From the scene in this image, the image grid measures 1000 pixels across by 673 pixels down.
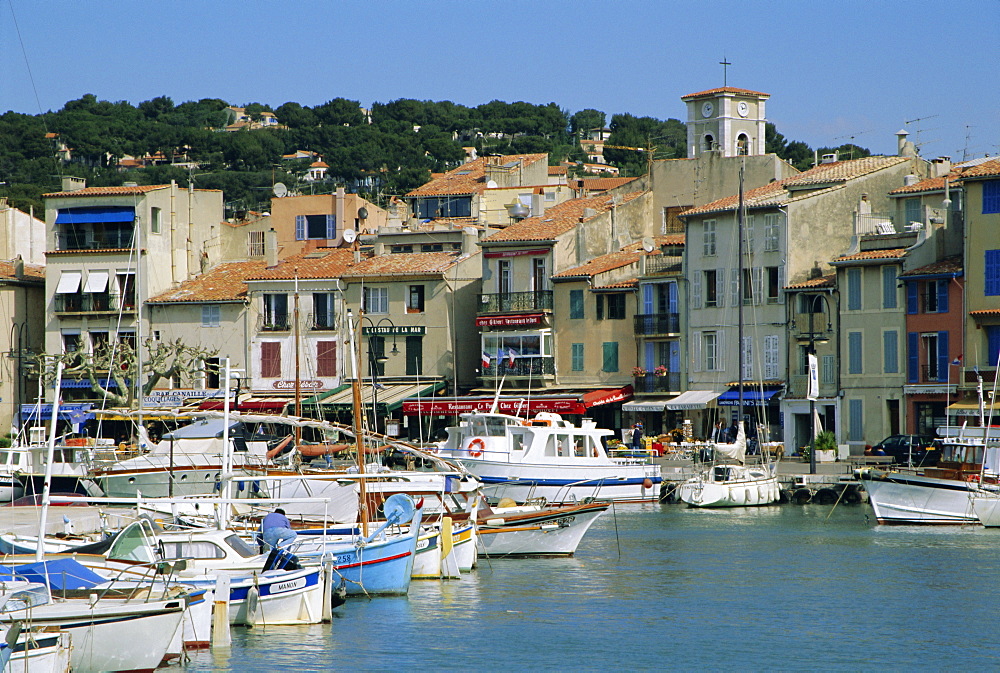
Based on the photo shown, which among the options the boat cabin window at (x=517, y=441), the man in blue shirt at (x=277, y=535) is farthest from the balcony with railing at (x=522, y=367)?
the man in blue shirt at (x=277, y=535)

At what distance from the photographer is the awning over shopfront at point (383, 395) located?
6888cm

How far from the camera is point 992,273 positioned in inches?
2276

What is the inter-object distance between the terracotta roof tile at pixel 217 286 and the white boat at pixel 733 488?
29.6m

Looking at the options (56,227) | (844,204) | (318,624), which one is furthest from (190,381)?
(318,624)

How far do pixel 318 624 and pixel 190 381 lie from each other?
157ft

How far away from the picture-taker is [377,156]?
161 meters

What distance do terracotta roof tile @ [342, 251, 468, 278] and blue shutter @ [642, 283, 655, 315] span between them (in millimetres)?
9663

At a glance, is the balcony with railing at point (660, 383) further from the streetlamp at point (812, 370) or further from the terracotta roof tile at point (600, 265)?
the streetlamp at point (812, 370)

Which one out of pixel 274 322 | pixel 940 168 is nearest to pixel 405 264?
pixel 274 322

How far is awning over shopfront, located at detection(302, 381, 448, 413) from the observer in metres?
68.9

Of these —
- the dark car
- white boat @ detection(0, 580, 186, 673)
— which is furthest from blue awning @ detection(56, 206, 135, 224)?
white boat @ detection(0, 580, 186, 673)

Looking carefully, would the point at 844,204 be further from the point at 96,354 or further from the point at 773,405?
the point at 96,354

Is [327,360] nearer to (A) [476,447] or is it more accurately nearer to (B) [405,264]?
(B) [405,264]

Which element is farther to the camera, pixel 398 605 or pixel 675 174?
pixel 675 174
